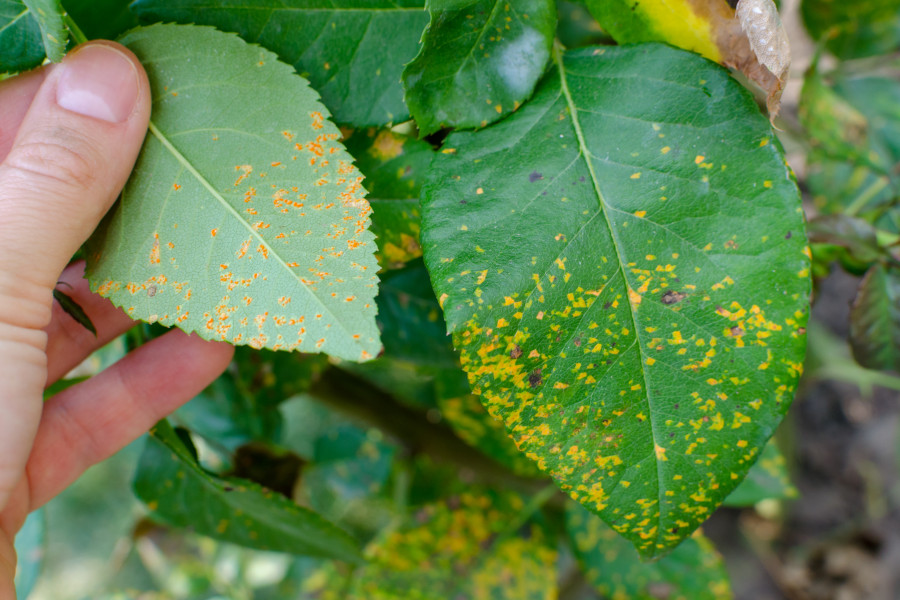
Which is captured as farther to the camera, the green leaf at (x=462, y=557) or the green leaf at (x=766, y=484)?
the green leaf at (x=462, y=557)

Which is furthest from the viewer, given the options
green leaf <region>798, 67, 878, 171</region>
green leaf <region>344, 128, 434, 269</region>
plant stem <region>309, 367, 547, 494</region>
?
plant stem <region>309, 367, 547, 494</region>

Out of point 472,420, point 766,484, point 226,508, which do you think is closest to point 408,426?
point 472,420

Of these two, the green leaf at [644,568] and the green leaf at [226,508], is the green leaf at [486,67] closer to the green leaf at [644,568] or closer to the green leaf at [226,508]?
the green leaf at [226,508]

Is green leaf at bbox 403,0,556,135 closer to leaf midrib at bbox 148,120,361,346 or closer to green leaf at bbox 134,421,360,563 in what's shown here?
leaf midrib at bbox 148,120,361,346

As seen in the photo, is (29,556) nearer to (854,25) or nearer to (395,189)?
(395,189)

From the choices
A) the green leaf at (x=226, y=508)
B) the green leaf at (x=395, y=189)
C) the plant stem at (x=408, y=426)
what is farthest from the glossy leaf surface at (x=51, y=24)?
the plant stem at (x=408, y=426)

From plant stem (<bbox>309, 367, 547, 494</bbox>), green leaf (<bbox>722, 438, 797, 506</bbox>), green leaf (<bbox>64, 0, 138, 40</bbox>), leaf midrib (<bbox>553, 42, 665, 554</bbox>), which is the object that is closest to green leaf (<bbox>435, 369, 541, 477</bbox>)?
plant stem (<bbox>309, 367, 547, 494</bbox>)

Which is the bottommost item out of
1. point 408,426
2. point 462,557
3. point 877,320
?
point 462,557
